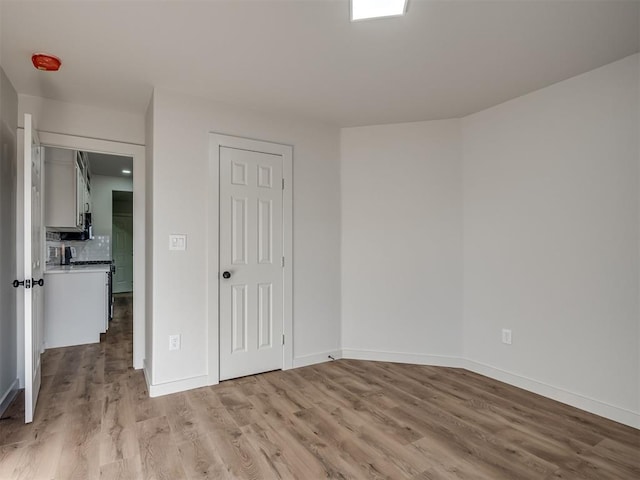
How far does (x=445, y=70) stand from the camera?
248 centimetres

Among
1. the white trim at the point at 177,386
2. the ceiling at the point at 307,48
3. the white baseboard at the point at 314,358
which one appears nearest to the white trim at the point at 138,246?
the ceiling at the point at 307,48

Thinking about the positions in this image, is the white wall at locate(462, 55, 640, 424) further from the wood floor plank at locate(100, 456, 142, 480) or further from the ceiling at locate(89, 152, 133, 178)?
the ceiling at locate(89, 152, 133, 178)

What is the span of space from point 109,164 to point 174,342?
4388mm

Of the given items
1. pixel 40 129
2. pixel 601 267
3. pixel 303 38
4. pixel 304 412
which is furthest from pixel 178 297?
pixel 601 267

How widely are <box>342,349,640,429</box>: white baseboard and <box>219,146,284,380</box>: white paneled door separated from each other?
95cm

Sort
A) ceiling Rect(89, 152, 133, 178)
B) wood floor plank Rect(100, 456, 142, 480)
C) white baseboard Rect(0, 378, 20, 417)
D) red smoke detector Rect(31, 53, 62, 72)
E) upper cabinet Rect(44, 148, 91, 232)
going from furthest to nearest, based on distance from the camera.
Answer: ceiling Rect(89, 152, 133, 178)
upper cabinet Rect(44, 148, 91, 232)
white baseboard Rect(0, 378, 20, 417)
red smoke detector Rect(31, 53, 62, 72)
wood floor plank Rect(100, 456, 142, 480)

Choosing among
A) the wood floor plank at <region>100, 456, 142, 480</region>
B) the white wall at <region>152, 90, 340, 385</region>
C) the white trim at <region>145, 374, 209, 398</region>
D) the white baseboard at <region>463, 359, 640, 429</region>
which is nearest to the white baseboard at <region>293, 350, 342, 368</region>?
the white wall at <region>152, 90, 340, 385</region>

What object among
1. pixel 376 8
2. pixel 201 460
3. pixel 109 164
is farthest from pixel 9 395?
pixel 109 164

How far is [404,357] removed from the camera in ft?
11.5

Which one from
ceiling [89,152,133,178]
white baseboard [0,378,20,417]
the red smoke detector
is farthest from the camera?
ceiling [89,152,133,178]

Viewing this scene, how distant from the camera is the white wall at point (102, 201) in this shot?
659cm

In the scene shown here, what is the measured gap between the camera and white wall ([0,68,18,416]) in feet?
8.17

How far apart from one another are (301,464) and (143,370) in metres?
2.11

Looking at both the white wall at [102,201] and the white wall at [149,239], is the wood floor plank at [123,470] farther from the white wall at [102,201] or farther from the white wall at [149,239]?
the white wall at [102,201]
